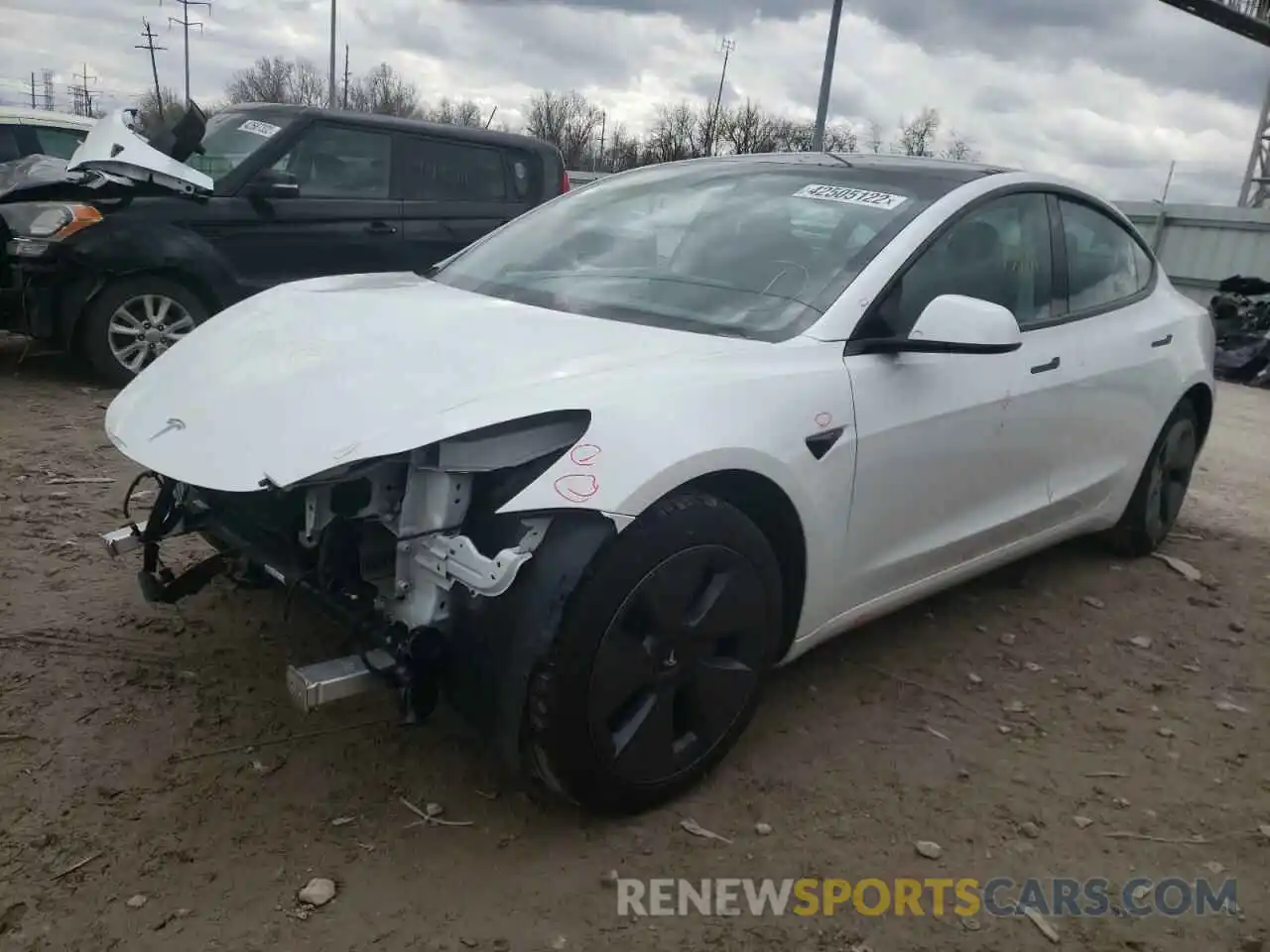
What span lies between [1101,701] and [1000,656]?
1.19 ft

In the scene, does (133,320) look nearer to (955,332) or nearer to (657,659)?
(657,659)

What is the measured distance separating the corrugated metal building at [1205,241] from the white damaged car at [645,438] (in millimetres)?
13534

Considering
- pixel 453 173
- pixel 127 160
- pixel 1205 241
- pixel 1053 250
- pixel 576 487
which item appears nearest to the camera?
pixel 576 487

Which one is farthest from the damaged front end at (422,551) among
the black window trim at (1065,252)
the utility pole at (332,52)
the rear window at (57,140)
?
the utility pole at (332,52)

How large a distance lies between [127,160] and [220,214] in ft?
1.97

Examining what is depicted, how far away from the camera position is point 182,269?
20.5ft

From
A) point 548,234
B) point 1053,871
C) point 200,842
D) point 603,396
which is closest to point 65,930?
point 200,842

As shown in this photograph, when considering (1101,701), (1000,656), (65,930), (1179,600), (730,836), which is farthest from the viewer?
(1179,600)

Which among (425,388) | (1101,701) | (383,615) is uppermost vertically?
(425,388)

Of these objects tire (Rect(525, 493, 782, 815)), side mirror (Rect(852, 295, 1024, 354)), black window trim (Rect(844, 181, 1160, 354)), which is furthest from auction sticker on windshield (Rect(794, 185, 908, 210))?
tire (Rect(525, 493, 782, 815))

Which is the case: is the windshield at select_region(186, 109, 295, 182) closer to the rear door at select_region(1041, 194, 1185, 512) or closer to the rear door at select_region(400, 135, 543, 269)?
the rear door at select_region(400, 135, 543, 269)

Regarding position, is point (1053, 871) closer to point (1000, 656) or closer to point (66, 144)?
point (1000, 656)

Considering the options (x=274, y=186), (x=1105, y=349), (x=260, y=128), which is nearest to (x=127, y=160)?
(x=274, y=186)

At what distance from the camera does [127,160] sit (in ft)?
19.6
